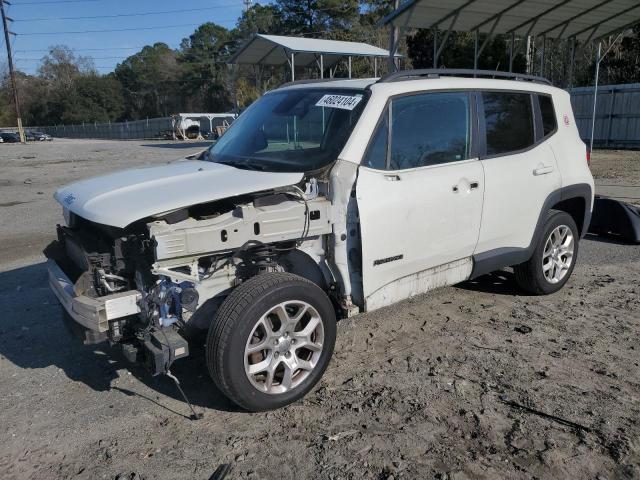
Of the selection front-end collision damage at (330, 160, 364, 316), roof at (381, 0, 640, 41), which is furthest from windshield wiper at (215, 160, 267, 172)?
roof at (381, 0, 640, 41)

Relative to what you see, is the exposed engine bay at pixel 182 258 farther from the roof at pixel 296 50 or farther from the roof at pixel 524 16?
the roof at pixel 296 50

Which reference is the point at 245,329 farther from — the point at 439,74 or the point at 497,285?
the point at 497,285

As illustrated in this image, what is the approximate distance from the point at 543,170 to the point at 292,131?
2.33 meters

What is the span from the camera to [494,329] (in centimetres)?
460

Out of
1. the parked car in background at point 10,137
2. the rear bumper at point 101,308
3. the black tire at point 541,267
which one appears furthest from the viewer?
the parked car in background at point 10,137

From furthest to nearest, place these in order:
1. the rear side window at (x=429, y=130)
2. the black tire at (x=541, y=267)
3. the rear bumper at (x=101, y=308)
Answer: the black tire at (x=541, y=267) → the rear side window at (x=429, y=130) → the rear bumper at (x=101, y=308)

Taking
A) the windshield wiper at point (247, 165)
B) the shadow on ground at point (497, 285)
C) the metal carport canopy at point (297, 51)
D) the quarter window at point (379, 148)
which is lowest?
the shadow on ground at point (497, 285)

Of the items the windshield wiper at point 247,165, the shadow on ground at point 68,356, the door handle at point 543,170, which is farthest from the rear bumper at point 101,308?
the door handle at point 543,170

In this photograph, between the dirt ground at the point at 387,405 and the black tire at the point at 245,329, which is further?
the black tire at the point at 245,329

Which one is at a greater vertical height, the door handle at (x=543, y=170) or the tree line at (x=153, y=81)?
the tree line at (x=153, y=81)

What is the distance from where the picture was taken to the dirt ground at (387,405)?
9.55 ft

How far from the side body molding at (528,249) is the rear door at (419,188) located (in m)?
0.25

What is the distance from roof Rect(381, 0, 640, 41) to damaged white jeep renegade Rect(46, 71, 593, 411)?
9578 mm

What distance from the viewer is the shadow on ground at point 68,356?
12.3ft
